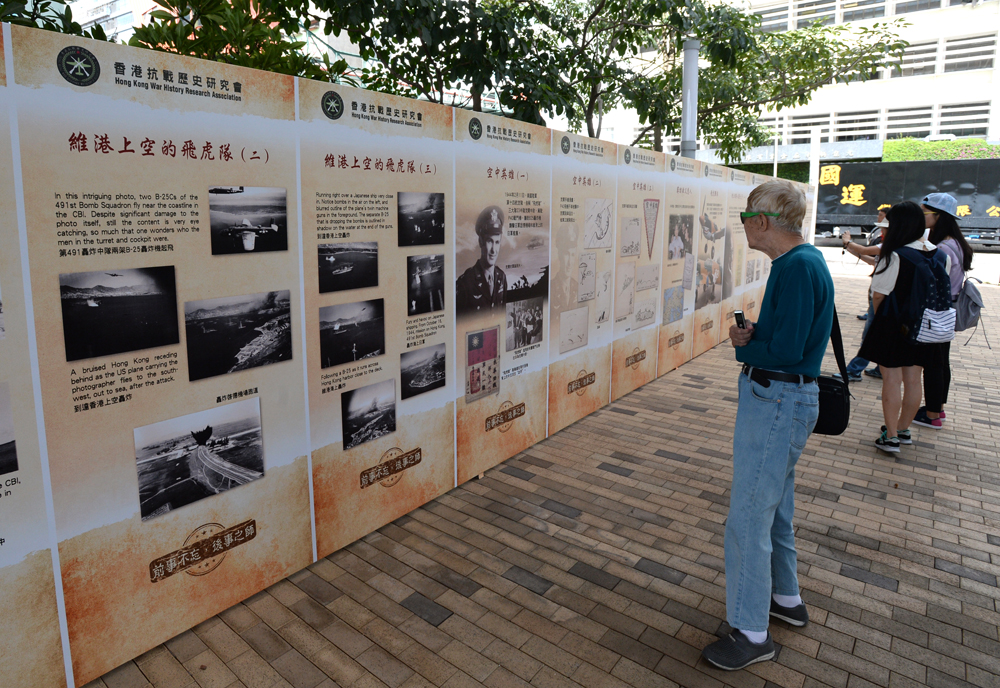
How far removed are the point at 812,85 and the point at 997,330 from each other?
15.9 feet

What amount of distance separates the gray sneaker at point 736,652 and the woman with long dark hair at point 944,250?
11.7 feet

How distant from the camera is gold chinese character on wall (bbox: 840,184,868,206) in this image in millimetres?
24906

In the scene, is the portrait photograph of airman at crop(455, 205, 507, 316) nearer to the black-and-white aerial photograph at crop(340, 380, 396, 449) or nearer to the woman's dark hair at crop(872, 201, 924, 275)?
the black-and-white aerial photograph at crop(340, 380, 396, 449)

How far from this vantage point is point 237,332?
9.17ft


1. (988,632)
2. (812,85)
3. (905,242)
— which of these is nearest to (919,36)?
(812,85)

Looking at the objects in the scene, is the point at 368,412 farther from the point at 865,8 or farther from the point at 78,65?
the point at 865,8

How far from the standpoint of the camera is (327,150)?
3061 millimetres

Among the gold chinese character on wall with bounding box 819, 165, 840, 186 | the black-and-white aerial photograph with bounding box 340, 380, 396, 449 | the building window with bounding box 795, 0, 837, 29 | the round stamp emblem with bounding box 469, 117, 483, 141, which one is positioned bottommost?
the black-and-white aerial photograph with bounding box 340, 380, 396, 449

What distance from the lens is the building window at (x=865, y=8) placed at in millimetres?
34156

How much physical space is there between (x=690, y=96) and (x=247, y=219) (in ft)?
21.2

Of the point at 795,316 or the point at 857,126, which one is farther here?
the point at 857,126

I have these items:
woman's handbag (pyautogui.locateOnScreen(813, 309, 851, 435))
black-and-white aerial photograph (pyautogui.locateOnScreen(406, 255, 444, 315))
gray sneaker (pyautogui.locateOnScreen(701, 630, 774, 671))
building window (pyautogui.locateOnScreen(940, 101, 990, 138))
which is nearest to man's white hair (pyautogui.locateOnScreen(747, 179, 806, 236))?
woman's handbag (pyautogui.locateOnScreen(813, 309, 851, 435))

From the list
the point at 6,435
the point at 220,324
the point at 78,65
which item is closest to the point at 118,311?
the point at 220,324

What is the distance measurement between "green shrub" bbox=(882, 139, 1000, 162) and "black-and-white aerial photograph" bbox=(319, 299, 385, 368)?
33.7 metres
